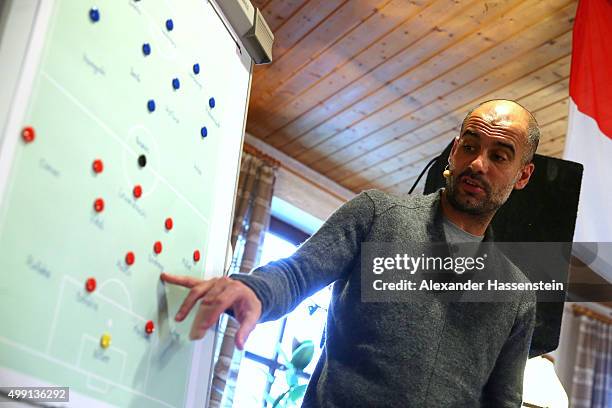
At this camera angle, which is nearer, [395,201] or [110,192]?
[110,192]

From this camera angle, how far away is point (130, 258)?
39.8 inches

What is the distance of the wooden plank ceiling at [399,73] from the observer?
2.93 metres

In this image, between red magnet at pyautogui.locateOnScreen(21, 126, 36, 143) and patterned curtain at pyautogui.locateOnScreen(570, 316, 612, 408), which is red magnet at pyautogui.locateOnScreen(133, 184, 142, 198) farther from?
patterned curtain at pyautogui.locateOnScreen(570, 316, 612, 408)

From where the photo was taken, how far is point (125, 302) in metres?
0.99

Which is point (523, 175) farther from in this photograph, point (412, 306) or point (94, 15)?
point (94, 15)

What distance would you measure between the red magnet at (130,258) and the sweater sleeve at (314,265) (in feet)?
0.47

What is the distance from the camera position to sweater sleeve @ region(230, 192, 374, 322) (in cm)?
100

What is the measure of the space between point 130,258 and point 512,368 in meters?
0.70

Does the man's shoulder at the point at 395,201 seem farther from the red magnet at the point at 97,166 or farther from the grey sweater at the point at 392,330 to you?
the red magnet at the point at 97,166

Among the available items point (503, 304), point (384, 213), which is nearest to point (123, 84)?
point (384, 213)

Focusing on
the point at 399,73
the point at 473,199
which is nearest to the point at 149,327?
the point at 473,199

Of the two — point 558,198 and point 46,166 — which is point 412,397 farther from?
point 558,198

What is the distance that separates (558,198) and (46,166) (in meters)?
1.45

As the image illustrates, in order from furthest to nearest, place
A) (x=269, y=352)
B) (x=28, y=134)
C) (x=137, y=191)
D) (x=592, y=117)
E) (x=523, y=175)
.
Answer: (x=269, y=352) < (x=592, y=117) < (x=523, y=175) < (x=137, y=191) < (x=28, y=134)
